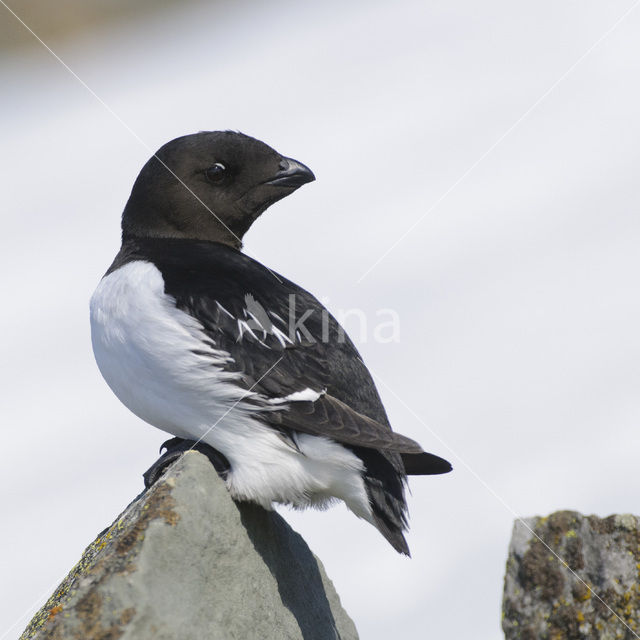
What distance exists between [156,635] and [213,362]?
132 centimetres

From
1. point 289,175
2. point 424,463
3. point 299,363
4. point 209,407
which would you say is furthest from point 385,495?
point 289,175

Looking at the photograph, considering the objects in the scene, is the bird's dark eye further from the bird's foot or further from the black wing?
the bird's foot

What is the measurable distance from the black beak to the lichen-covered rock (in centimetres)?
246

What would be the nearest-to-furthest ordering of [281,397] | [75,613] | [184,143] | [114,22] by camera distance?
[75,613], [281,397], [184,143], [114,22]

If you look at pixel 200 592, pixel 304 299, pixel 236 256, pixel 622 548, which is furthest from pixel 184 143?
pixel 622 548

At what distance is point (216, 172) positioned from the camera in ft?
19.4

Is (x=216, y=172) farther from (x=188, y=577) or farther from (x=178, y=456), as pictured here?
(x=188, y=577)

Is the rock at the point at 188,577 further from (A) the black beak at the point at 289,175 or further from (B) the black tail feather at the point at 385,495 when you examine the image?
(A) the black beak at the point at 289,175

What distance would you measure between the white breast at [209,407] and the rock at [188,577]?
0.21 m

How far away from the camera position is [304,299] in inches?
216

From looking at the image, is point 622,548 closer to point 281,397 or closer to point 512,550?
point 512,550

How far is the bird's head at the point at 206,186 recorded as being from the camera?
231 inches

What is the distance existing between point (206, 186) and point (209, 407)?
4.77ft

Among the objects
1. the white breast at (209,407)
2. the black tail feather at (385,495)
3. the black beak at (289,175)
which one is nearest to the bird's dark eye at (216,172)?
the black beak at (289,175)
